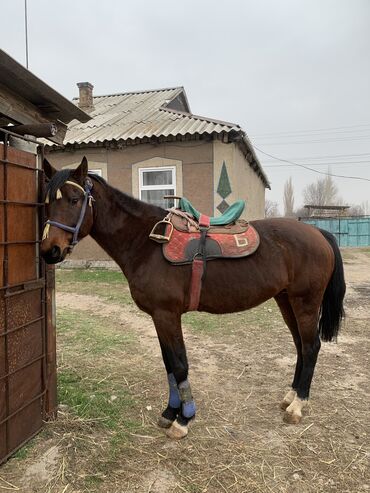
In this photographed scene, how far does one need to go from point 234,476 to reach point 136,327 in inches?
141

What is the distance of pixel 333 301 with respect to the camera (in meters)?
3.47

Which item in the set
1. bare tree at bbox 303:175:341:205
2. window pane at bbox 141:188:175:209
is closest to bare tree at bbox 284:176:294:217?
Result: bare tree at bbox 303:175:341:205

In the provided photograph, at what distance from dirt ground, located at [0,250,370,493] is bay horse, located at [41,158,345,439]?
0.24 metres

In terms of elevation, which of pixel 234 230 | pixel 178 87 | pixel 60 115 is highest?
pixel 178 87

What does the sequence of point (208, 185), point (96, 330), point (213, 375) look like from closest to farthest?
point (213, 375), point (96, 330), point (208, 185)

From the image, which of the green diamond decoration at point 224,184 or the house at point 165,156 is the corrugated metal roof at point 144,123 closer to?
the house at point 165,156

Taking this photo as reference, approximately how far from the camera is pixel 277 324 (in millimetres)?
5863

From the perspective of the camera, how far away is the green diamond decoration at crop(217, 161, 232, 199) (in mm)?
9391

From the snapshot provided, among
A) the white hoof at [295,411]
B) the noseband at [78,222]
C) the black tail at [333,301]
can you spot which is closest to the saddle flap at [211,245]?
the noseband at [78,222]

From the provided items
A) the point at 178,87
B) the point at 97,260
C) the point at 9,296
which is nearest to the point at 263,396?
the point at 9,296

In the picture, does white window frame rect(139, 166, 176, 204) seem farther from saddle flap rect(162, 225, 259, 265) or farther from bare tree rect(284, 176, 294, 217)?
bare tree rect(284, 176, 294, 217)

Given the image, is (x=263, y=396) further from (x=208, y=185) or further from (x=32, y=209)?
(x=208, y=185)

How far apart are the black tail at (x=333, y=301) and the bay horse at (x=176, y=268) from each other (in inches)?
3.9

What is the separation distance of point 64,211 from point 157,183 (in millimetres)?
7611
